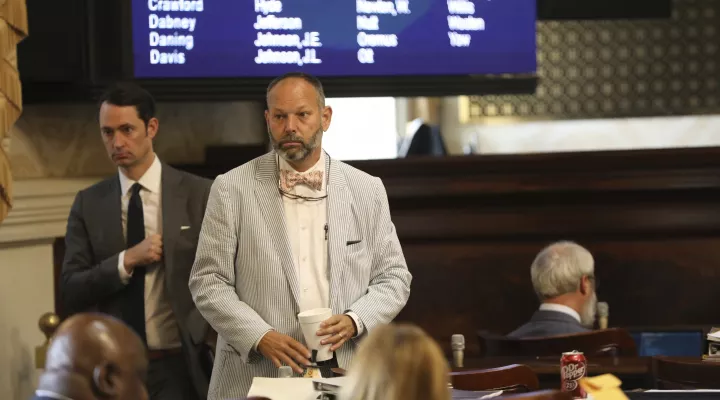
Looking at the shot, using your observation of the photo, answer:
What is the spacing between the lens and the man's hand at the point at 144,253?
3.94 m

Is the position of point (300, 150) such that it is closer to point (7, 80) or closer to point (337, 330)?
point (337, 330)

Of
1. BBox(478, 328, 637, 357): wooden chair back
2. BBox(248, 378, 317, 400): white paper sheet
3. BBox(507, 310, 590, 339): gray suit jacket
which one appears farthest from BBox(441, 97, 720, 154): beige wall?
BBox(248, 378, 317, 400): white paper sheet

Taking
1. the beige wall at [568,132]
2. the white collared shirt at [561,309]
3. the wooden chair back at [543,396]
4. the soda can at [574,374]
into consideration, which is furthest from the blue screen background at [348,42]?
the wooden chair back at [543,396]

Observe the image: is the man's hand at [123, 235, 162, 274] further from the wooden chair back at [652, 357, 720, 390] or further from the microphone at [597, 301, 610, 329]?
the microphone at [597, 301, 610, 329]

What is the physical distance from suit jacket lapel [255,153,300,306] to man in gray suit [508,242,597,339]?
130 centimetres

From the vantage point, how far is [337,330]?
3273 mm

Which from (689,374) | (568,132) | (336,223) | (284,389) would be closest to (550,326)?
(689,374)

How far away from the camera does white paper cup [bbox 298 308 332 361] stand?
10.6ft

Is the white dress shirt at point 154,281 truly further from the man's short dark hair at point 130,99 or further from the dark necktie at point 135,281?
the man's short dark hair at point 130,99

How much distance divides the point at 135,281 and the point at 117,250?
0.43ft

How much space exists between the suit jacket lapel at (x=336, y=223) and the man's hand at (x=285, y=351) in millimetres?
210

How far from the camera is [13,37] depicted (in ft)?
13.8

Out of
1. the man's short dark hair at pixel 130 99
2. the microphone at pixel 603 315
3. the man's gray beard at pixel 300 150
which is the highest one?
the man's short dark hair at pixel 130 99

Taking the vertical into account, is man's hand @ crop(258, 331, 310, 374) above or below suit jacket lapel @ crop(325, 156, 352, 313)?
below
